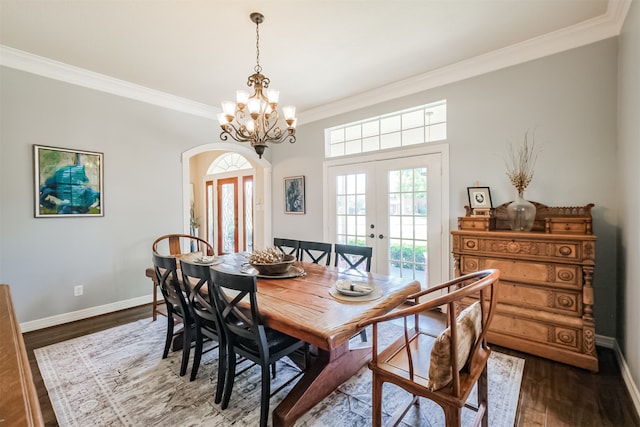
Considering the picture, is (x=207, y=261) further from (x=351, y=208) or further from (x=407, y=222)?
(x=407, y=222)

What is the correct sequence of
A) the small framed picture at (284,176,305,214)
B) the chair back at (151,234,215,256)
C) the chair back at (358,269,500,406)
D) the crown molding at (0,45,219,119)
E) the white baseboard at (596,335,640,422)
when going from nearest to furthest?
the chair back at (358,269,500,406), the white baseboard at (596,335,640,422), the crown molding at (0,45,219,119), the chair back at (151,234,215,256), the small framed picture at (284,176,305,214)

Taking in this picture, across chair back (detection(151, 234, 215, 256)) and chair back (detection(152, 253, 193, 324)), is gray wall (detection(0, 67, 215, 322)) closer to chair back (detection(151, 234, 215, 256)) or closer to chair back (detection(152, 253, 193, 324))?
chair back (detection(151, 234, 215, 256))

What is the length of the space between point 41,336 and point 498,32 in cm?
528

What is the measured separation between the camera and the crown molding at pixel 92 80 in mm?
2922

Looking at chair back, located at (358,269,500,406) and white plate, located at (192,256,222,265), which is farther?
white plate, located at (192,256,222,265)

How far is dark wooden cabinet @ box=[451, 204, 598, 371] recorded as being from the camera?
221 cm

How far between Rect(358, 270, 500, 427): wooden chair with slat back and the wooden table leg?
498 millimetres

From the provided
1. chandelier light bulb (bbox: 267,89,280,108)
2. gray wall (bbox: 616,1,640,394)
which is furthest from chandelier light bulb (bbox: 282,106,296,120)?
gray wall (bbox: 616,1,640,394)

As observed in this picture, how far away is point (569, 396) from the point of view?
1934 millimetres

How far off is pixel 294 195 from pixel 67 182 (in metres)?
2.92

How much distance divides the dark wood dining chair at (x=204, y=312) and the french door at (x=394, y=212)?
95.8 inches

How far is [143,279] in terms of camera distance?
384cm

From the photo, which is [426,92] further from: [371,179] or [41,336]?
[41,336]

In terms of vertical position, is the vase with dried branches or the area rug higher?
the vase with dried branches
